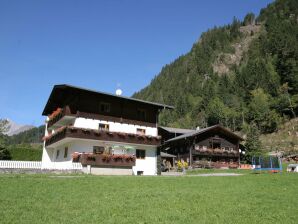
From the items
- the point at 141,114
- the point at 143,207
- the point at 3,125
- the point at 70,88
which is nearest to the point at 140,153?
the point at 141,114

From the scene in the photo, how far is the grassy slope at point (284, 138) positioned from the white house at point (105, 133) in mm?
39964

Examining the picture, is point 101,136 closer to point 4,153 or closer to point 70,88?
point 70,88

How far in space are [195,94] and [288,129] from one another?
5770cm

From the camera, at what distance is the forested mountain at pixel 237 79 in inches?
3546

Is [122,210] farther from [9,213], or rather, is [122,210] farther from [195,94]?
[195,94]

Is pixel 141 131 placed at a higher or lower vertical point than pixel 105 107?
lower

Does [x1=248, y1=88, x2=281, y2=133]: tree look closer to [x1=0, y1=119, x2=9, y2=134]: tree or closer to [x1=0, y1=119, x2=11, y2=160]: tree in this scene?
[x1=0, y1=119, x2=9, y2=134]: tree

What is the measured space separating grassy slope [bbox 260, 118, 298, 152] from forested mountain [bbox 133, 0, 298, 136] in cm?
256

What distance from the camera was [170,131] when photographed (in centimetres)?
5469

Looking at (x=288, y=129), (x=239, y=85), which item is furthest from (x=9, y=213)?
(x=239, y=85)

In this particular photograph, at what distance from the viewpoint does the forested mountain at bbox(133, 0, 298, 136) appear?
295 feet

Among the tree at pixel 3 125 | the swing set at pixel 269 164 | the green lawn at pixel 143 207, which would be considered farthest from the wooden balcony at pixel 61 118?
the green lawn at pixel 143 207

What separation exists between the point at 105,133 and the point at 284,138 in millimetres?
58075

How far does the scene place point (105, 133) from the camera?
1207 inches
